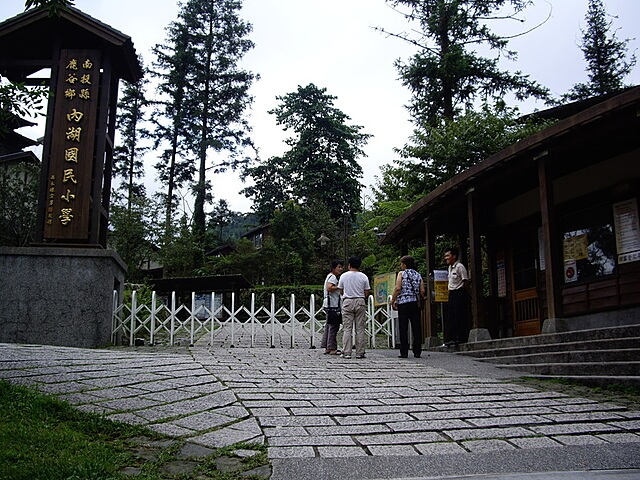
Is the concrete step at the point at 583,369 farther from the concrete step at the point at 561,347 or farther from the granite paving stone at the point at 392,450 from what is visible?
the granite paving stone at the point at 392,450

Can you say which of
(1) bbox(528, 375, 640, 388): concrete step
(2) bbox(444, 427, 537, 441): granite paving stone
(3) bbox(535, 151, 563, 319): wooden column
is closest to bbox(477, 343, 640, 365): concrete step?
(1) bbox(528, 375, 640, 388): concrete step

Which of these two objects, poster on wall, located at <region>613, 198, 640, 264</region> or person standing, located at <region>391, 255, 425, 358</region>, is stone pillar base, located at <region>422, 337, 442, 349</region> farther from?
poster on wall, located at <region>613, 198, 640, 264</region>

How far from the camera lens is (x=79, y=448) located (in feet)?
14.2

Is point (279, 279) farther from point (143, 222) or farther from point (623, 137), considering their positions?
point (623, 137)

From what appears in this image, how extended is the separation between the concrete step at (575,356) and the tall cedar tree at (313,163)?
118 feet

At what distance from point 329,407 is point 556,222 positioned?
26.3ft

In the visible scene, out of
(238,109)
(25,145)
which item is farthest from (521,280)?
(238,109)

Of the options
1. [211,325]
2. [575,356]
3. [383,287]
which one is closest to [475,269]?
[383,287]

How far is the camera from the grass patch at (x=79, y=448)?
149 inches

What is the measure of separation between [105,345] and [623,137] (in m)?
10.7

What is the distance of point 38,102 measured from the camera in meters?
6.97

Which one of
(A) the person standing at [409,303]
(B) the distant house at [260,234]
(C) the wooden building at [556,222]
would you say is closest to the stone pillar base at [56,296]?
(A) the person standing at [409,303]

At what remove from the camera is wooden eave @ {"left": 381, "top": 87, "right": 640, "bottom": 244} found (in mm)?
8812

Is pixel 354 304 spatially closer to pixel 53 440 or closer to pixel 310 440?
pixel 310 440
